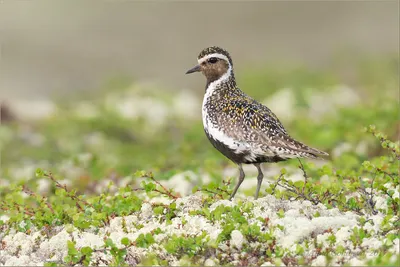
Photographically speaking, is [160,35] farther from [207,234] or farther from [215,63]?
[207,234]

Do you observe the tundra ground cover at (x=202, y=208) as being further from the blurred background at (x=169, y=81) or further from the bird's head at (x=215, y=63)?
the bird's head at (x=215, y=63)

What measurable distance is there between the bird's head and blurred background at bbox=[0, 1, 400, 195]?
1.49 meters

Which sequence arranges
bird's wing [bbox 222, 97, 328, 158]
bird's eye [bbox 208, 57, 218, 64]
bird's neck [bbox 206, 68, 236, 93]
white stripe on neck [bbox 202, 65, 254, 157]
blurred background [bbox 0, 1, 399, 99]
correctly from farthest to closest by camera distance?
blurred background [bbox 0, 1, 399, 99]
bird's eye [bbox 208, 57, 218, 64]
bird's neck [bbox 206, 68, 236, 93]
white stripe on neck [bbox 202, 65, 254, 157]
bird's wing [bbox 222, 97, 328, 158]

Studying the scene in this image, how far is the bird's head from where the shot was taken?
9211 millimetres

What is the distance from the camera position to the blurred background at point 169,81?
42.7 ft

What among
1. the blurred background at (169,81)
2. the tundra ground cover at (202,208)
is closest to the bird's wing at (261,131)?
the tundra ground cover at (202,208)

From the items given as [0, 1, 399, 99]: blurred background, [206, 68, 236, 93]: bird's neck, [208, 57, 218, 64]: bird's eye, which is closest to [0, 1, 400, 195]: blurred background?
[0, 1, 399, 99]: blurred background

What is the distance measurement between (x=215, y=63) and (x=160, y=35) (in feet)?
67.8

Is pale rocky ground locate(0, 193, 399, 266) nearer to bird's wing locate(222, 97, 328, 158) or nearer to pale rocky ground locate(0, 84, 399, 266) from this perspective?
pale rocky ground locate(0, 84, 399, 266)

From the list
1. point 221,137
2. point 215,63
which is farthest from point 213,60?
point 221,137

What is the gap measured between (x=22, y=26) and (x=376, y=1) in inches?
502

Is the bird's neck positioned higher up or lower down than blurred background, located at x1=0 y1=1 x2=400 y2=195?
lower down

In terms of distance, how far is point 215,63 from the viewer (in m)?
9.24

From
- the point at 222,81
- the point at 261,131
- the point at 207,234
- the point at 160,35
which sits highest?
the point at 160,35
